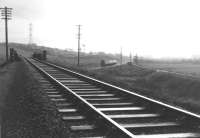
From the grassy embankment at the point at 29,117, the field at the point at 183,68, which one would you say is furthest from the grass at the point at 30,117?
the field at the point at 183,68

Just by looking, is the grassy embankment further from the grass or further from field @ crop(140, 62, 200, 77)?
field @ crop(140, 62, 200, 77)

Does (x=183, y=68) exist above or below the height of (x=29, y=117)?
below

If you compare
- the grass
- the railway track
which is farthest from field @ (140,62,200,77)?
the grass

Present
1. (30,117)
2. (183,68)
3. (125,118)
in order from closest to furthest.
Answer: (125,118)
(30,117)
(183,68)

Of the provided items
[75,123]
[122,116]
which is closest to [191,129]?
[122,116]

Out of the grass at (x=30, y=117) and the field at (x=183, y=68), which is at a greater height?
the grass at (x=30, y=117)

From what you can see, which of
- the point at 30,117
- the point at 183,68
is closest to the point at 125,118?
the point at 30,117

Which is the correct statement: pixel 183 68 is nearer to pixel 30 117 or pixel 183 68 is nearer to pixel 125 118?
pixel 125 118

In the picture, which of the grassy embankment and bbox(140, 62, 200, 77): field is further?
bbox(140, 62, 200, 77): field

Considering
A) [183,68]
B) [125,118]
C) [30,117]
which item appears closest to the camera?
[125,118]

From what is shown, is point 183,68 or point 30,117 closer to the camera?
point 30,117

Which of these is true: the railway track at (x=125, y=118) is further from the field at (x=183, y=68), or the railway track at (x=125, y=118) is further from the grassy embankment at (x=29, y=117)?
the field at (x=183, y=68)

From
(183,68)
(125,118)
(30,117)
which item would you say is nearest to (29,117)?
(30,117)

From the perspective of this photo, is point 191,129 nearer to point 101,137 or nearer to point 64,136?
point 101,137
